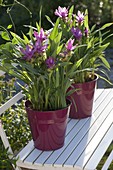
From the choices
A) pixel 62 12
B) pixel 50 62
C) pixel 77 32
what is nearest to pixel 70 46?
pixel 50 62

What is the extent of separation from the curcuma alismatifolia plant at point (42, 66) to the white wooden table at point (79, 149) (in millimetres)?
240

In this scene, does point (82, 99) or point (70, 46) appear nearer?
point (70, 46)

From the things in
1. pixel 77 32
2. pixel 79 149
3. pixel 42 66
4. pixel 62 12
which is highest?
pixel 62 12

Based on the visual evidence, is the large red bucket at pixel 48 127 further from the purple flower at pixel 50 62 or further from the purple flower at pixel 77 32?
the purple flower at pixel 77 32

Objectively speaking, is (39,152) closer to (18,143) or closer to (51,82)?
(51,82)

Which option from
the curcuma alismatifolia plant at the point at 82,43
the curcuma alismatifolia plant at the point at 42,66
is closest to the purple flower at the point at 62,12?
the curcuma alismatifolia plant at the point at 82,43

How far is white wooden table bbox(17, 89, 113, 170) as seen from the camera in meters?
2.84

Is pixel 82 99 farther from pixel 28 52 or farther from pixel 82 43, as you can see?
pixel 28 52

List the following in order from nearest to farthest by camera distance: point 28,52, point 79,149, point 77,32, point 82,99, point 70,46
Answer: point 28,52, point 70,46, point 79,149, point 77,32, point 82,99

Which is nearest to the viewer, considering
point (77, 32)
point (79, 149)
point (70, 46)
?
point (70, 46)

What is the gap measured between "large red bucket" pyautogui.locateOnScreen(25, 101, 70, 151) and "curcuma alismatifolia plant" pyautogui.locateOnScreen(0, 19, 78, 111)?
2.2 inches

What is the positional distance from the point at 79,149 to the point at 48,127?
0.21 metres

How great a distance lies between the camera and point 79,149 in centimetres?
299

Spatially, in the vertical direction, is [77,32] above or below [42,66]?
above
